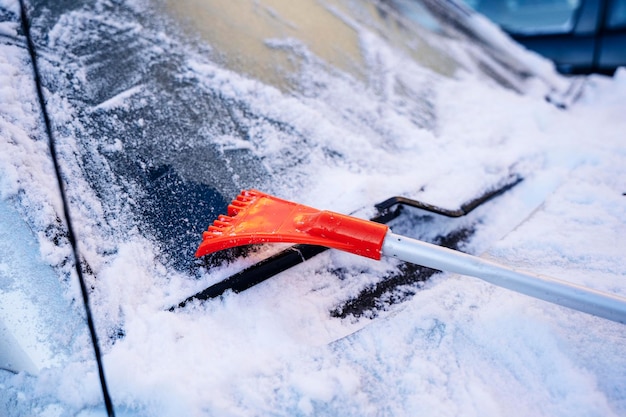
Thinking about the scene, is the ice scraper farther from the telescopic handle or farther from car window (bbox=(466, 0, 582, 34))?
car window (bbox=(466, 0, 582, 34))

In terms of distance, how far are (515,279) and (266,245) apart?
49 centimetres

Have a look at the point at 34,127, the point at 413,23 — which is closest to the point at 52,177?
the point at 34,127

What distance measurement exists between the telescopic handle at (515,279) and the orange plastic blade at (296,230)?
1.7 inches

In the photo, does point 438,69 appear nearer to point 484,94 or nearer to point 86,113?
point 484,94

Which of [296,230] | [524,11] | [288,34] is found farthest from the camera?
[524,11]

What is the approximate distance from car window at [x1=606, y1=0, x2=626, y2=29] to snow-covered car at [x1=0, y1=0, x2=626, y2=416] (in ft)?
5.13

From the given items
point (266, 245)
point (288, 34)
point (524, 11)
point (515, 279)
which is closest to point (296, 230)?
point (266, 245)

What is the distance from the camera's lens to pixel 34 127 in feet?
2.91

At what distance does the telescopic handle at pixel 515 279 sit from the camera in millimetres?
655

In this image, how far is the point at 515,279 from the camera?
2.33 ft

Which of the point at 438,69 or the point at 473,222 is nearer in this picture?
the point at 473,222

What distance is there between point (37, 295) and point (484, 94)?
1.59 metres

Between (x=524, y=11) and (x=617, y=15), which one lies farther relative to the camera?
(x=524, y=11)

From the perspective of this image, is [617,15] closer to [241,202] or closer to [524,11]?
[524,11]
